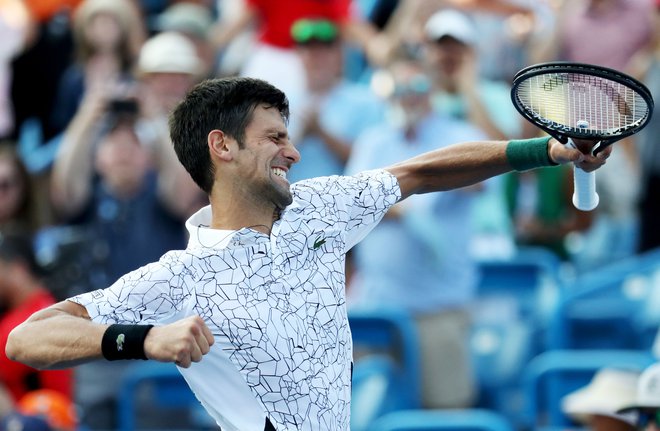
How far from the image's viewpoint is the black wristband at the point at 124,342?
3721 mm

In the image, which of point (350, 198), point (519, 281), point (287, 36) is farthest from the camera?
point (287, 36)

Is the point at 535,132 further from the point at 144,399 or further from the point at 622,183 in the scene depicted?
the point at 144,399

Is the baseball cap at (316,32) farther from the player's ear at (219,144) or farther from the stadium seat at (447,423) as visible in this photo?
the player's ear at (219,144)

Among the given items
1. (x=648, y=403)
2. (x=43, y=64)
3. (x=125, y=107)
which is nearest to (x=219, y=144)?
(x=648, y=403)

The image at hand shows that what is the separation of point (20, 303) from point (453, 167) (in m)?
3.67

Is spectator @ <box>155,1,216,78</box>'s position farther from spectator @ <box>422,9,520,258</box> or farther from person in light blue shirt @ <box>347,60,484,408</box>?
person in light blue shirt @ <box>347,60,484,408</box>

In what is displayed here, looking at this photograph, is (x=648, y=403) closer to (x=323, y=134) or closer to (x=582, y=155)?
(x=582, y=155)

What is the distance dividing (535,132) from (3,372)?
11.5 feet

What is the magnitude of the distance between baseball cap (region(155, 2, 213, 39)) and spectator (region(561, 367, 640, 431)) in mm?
4823

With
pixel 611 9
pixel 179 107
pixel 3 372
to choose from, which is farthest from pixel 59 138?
pixel 179 107

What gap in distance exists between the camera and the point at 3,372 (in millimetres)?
7348

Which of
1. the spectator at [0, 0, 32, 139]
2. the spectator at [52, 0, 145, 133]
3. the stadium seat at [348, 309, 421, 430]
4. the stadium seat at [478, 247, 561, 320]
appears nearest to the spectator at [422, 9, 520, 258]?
the stadium seat at [478, 247, 561, 320]

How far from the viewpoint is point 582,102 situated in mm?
4117

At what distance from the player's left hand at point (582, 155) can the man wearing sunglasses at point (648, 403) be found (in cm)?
119
